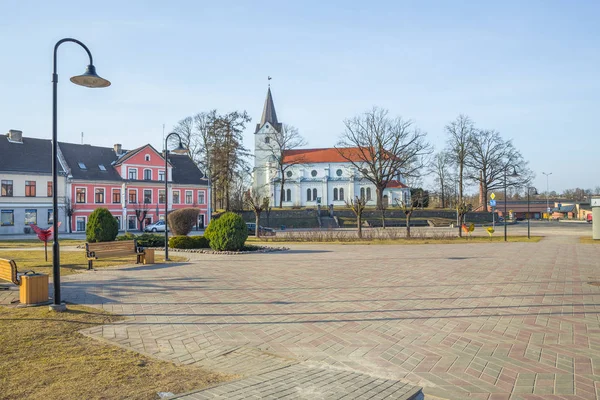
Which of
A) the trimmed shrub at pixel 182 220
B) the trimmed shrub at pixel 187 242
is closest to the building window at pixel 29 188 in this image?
the trimmed shrub at pixel 182 220

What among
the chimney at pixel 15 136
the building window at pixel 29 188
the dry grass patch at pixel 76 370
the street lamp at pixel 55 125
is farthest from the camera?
the chimney at pixel 15 136

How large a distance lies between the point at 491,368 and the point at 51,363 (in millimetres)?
5096

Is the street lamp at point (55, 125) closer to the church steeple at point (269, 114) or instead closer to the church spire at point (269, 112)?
the church steeple at point (269, 114)

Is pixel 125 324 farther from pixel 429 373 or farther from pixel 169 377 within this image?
pixel 429 373

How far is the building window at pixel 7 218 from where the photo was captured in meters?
40.0

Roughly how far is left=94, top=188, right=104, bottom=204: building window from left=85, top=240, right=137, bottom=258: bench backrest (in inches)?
1328

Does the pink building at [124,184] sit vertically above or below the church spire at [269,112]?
below

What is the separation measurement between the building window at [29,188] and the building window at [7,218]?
→ 2127 millimetres

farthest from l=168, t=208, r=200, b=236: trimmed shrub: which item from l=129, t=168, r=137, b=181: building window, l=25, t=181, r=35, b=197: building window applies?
l=129, t=168, r=137, b=181: building window

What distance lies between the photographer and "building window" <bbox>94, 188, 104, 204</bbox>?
1796 inches

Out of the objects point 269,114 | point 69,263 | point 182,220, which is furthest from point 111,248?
point 269,114

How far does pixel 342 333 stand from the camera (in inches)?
254

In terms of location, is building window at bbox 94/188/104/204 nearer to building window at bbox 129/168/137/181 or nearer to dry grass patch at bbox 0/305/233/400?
building window at bbox 129/168/137/181

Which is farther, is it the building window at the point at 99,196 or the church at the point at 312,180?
the church at the point at 312,180
